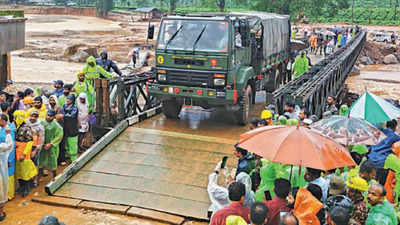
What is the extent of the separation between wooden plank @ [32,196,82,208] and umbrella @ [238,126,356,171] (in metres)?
Answer: 3.32

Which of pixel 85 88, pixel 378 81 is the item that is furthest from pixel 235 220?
pixel 378 81

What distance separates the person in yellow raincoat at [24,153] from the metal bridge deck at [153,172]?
0.57 metres

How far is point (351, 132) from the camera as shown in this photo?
5535 mm

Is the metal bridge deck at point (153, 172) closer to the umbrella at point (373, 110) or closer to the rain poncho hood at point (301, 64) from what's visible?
the umbrella at point (373, 110)

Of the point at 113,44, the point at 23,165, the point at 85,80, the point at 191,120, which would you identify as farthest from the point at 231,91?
the point at 113,44

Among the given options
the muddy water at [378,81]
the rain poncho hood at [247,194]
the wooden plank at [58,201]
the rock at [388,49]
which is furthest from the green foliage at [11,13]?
the rock at [388,49]

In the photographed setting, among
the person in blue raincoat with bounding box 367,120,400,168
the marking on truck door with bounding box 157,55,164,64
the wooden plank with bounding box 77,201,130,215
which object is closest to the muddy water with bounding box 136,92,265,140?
the marking on truck door with bounding box 157,55,164,64

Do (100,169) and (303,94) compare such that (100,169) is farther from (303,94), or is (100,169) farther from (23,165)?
(303,94)

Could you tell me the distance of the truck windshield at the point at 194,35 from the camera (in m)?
9.68

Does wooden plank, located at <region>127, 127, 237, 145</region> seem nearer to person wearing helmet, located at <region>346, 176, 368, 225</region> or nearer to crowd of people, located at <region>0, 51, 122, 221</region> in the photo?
crowd of people, located at <region>0, 51, 122, 221</region>

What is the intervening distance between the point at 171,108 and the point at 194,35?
181cm

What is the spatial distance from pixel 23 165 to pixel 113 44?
109 feet

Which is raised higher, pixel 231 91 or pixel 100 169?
pixel 231 91

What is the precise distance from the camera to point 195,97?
31.9ft
